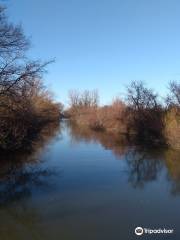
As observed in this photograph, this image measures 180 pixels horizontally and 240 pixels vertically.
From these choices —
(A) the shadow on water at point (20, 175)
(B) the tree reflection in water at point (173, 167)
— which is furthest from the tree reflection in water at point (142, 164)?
(A) the shadow on water at point (20, 175)

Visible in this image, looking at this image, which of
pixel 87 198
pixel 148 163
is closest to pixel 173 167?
pixel 148 163

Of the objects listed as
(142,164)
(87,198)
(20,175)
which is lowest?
(87,198)

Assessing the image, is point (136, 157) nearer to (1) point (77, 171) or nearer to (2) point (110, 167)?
(2) point (110, 167)

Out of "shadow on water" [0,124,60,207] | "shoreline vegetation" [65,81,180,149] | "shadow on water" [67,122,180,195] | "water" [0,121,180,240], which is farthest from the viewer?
"shoreline vegetation" [65,81,180,149]

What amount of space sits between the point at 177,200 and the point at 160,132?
14.5 meters

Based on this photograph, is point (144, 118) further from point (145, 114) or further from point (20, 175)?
point (20, 175)

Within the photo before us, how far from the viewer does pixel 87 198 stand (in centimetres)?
1035

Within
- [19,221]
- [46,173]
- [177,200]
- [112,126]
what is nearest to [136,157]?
[46,173]

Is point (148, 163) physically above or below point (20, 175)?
above

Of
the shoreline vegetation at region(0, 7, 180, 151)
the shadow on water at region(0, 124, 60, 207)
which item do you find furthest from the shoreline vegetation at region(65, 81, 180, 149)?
the shadow on water at region(0, 124, 60, 207)

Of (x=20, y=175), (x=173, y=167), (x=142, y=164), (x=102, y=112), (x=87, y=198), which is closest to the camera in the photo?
(x=87, y=198)

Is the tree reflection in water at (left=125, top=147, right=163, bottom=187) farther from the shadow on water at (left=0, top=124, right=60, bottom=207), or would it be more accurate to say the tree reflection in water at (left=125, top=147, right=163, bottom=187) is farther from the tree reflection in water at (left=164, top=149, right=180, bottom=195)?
the shadow on water at (left=0, top=124, right=60, bottom=207)

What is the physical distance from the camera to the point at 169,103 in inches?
1087

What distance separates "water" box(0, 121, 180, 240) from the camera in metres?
7.90
